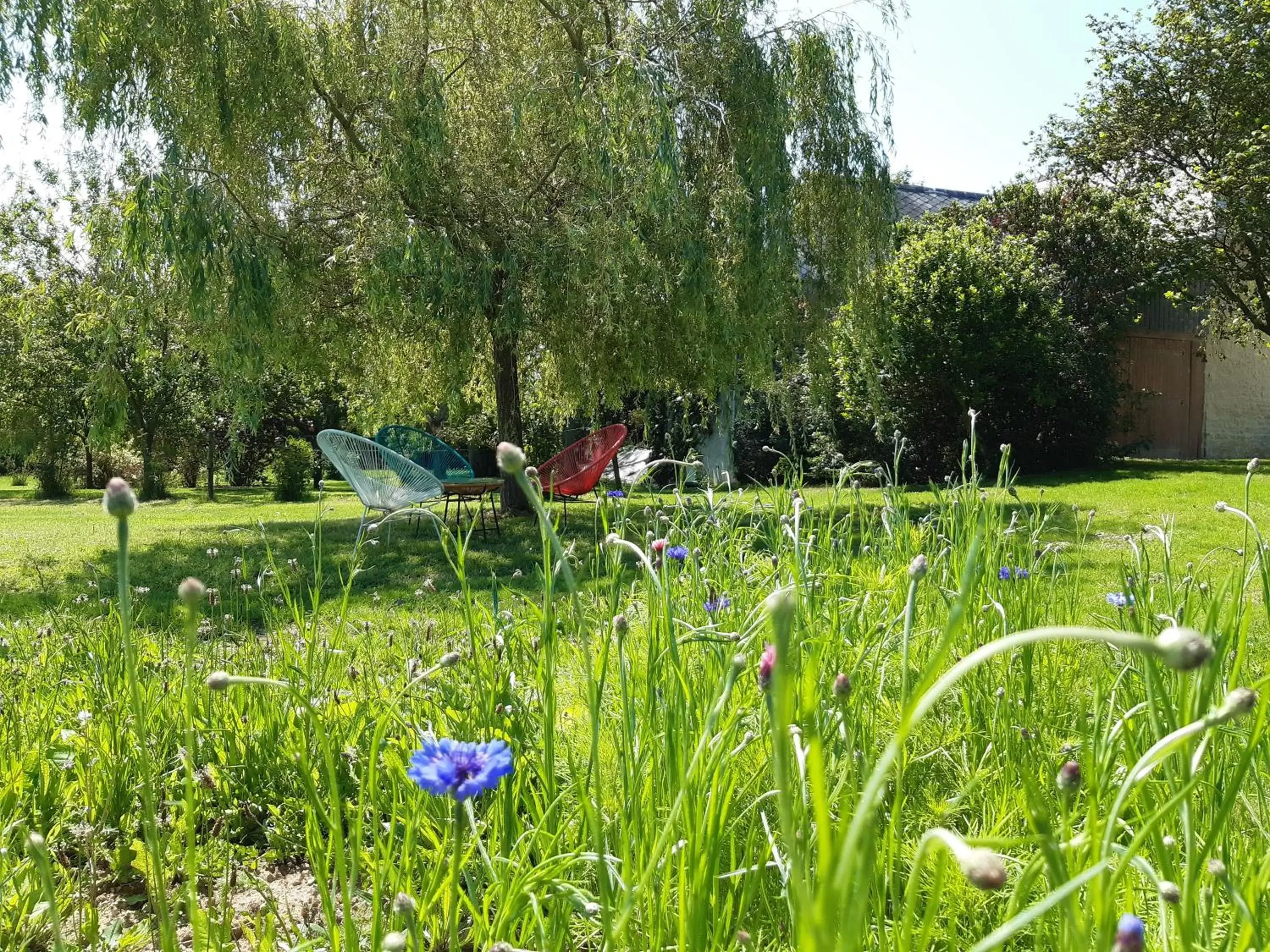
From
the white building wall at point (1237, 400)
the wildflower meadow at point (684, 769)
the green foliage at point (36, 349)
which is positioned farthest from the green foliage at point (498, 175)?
the white building wall at point (1237, 400)

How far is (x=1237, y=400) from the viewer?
18.0m

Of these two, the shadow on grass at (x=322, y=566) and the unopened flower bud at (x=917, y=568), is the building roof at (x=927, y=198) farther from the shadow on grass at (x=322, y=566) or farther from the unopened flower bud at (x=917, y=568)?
the unopened flower bud at (x=917, y=568)

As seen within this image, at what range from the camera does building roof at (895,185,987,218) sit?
1977 centimetres

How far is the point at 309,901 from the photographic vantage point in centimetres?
158

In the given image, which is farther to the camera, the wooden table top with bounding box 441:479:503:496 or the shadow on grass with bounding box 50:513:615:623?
the wooden table top with bounding box 441:479:503:496

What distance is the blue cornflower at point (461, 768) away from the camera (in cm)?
75

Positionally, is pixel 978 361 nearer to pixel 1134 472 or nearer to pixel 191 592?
pixel 1134 472

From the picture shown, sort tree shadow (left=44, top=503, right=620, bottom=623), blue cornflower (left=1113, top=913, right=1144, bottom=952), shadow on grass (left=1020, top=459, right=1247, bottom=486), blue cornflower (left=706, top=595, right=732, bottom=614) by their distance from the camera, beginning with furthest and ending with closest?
shadow on grass (left=1020, top=459, right=1247, bottom=486) → tree shadow (left=44, top=503, right=620, bottom=623) → blue cornflower (left=706, top=595, right=732, bottom=614) → blue cornflower (left=1113, top=913, right=1144, bottom=952)

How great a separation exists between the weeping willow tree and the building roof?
446 inches

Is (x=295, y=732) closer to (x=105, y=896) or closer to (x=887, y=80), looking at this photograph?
(x=105, y=896)

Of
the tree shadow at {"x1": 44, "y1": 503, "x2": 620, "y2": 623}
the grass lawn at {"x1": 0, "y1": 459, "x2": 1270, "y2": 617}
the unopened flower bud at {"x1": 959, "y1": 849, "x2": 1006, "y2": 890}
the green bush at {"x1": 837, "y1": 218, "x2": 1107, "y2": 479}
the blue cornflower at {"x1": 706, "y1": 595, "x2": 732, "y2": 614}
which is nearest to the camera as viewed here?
the unopened flower bud at {"x1": 959, "y1": 849, "x2": 1006, "y2": 890}

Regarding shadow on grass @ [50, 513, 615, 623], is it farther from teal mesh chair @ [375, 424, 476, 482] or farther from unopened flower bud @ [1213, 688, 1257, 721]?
unopened flower bud @ [1213, 688, 1257, 721]

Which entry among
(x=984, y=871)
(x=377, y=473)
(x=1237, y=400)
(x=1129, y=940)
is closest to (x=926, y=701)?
(x=984, y=871)

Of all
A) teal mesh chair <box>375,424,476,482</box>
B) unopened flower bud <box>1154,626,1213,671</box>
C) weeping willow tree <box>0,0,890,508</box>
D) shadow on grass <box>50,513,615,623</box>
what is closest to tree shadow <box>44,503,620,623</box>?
shadow on grass <box>50,513,615,623</box>
